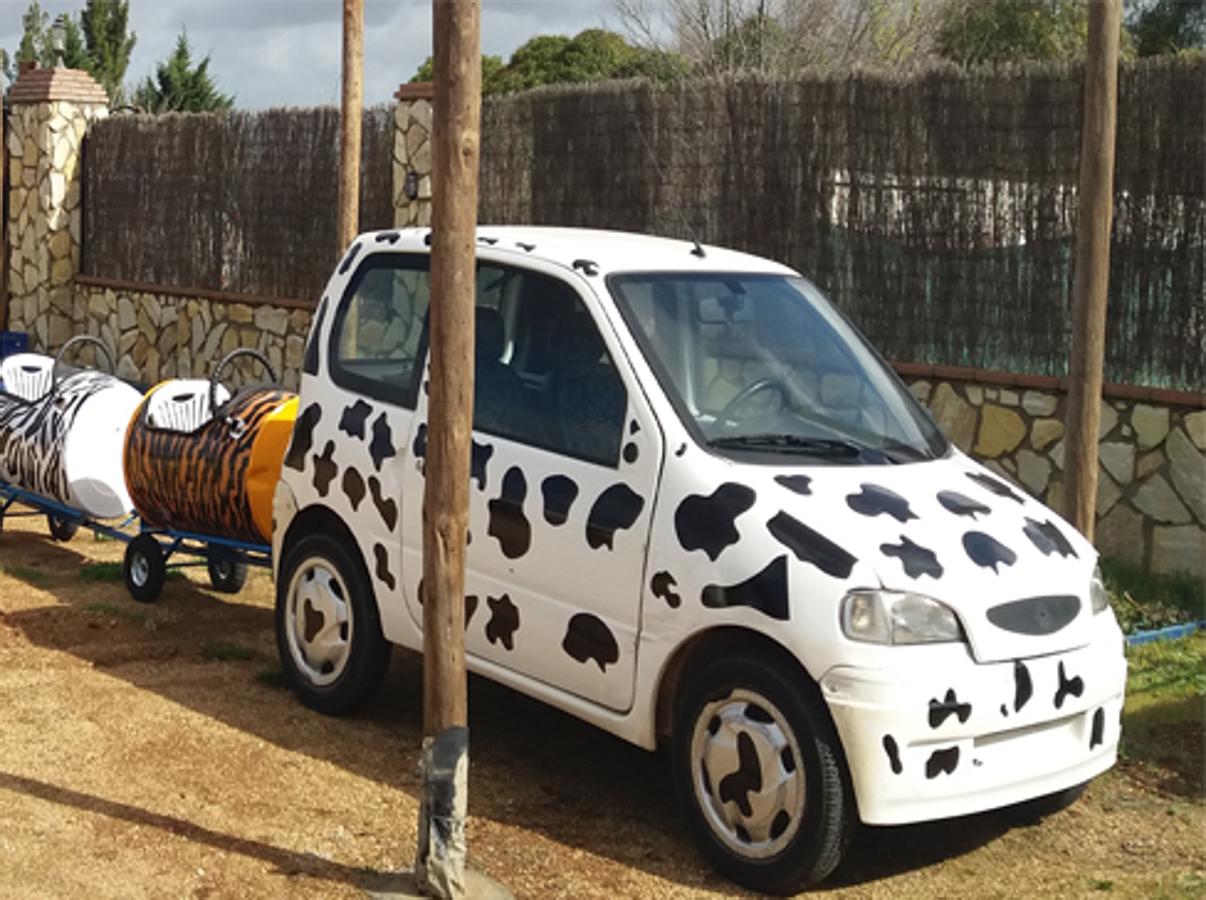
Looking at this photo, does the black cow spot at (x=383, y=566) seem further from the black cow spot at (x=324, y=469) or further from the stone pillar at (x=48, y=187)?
the stone pillar at (x=48, y=187)

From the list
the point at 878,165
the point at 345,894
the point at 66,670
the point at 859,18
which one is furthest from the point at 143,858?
the point at 859,18

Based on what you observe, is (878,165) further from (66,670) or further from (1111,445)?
(66,670)

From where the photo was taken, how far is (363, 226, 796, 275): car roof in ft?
21.6

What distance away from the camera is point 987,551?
222 inches

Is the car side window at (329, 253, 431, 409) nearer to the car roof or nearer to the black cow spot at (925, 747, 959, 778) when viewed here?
the car roof

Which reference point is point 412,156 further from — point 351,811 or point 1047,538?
point 1047,538

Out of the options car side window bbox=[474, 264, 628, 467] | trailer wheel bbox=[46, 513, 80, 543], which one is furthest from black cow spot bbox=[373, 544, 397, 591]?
trailer wheel bbox=[46, 513, 80, 543]

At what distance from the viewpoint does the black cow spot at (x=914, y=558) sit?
5.47m

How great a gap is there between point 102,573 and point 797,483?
5.70 m

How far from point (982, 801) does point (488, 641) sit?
188 cm

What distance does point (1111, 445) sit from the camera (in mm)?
10016

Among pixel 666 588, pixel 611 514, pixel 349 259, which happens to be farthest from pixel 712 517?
pixel 349 259

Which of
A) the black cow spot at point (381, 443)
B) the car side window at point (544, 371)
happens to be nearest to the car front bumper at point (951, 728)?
the car side window at point (544, 371)

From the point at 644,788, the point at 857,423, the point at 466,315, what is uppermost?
the point at 466,315
